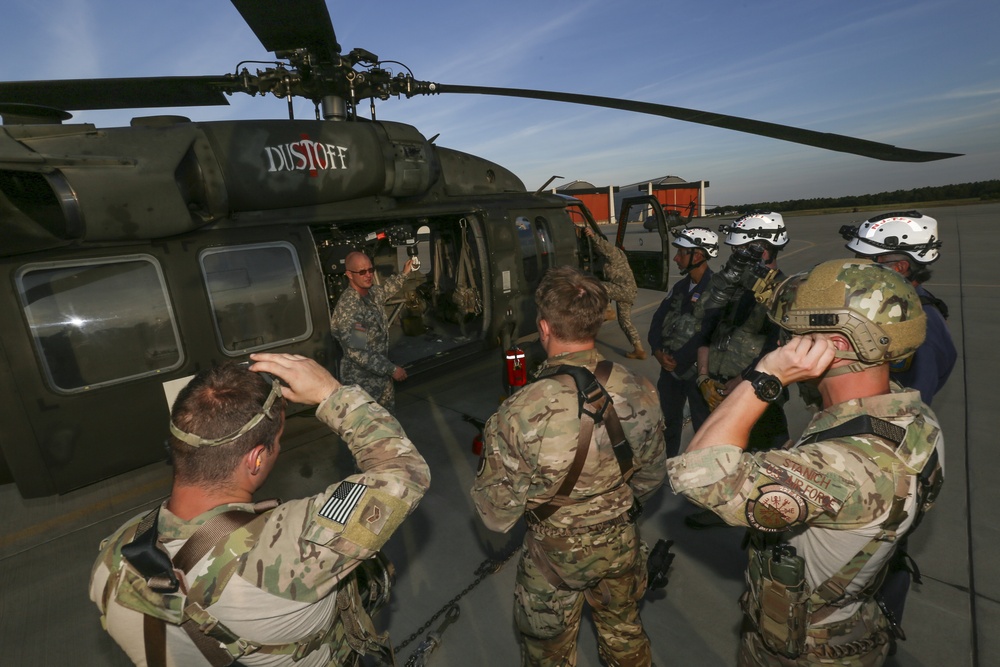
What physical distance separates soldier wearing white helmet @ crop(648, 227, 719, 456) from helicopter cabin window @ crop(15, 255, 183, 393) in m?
4.18

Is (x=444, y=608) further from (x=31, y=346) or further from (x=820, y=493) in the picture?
(x=31, y=346)

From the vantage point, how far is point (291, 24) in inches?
163

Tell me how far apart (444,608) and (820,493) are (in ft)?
7.67

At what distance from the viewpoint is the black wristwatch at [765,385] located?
1458 mm

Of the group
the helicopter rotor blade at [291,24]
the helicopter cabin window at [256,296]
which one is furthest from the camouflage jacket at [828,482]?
the helicopter rotor blade at [291,24]

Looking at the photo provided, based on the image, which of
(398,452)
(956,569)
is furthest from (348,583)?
(956,569)

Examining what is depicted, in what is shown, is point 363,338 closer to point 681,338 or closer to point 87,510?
point 681,338

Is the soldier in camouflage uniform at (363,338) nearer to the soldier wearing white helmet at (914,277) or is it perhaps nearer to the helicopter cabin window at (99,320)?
the helicopter cabin window at (99,320)

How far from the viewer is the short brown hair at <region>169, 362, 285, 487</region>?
1.34 meters

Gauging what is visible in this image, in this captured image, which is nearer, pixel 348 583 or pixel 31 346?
pixel 348 583

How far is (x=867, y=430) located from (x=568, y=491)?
107 cm

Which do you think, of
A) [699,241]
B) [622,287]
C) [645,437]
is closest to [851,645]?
[645,437]

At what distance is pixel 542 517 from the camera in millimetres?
2137

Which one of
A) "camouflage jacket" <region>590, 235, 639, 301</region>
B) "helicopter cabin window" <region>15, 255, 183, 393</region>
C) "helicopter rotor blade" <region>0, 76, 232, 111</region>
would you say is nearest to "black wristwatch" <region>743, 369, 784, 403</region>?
"helicopter cabin window" <region>15, 255, 183, 393</region>
